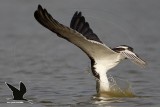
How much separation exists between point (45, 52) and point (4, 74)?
2095 millimetres

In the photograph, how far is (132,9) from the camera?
58.0 feet

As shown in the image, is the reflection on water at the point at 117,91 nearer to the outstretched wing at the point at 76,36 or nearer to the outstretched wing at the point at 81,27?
the outstretched wing at the point at 76,36

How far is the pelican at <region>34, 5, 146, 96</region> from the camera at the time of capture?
359 inches

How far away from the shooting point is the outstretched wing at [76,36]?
9.02 m

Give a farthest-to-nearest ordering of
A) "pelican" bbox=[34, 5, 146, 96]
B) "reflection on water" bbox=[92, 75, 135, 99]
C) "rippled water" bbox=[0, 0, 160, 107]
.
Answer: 1. "rippled water" bbox=[0, 0, 160, 107]
2. "reflection on water" bbox=[92, 75, 135, 99]
3. "pelican" bbox=[34, 5, 146, 96]

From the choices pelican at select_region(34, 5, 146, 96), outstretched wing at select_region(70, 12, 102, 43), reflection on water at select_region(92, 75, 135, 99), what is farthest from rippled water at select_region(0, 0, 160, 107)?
outstretched wing at select_region(70, 12, 102, 43)

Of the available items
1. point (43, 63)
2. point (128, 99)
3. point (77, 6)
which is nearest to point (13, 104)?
point (128, 99)

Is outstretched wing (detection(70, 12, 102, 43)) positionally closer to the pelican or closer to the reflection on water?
the pelican

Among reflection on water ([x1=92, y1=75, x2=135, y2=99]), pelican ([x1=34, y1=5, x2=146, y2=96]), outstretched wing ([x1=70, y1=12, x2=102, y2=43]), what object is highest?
outstretched wing ([x1=70, y1=12, x2=102, y2=43])

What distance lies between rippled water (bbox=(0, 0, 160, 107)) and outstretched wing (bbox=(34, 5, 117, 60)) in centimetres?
61

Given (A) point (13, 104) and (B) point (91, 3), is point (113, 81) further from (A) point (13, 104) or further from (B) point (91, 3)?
(B) point (91, 3)

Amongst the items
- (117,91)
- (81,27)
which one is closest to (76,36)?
(81,27)

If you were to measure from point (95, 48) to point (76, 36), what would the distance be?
0.55m

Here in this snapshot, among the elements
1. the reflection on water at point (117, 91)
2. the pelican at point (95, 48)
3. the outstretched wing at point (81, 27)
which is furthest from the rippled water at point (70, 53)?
the outstretched wing at point (81, 27)
